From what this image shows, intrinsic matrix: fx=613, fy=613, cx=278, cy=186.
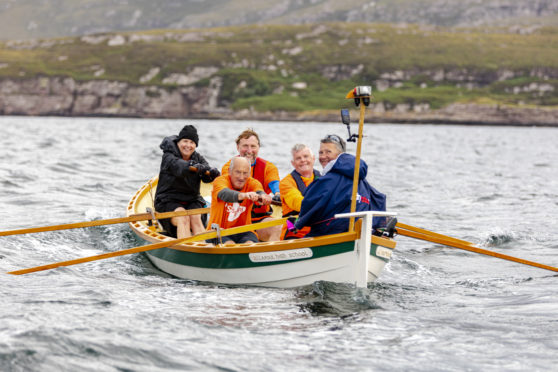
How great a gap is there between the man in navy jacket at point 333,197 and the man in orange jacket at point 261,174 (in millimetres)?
1988

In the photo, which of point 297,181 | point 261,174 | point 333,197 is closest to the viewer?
point 333,197

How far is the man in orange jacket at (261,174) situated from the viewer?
1155cm

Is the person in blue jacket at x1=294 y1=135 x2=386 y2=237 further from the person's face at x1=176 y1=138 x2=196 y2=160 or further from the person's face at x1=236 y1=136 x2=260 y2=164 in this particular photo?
the person's face at x1=176 y1=138 x2=196 y2=160

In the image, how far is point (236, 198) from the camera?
9.99 metres

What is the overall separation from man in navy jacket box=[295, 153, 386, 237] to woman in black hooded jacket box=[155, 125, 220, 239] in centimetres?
307

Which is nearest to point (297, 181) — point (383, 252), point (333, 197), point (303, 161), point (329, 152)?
point (303, 161)

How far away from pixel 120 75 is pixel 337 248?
600 ft

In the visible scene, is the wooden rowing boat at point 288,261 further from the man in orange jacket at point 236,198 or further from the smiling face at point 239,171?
the smiling face at point 239,171

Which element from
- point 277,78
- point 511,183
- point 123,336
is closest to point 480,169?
point 511,183

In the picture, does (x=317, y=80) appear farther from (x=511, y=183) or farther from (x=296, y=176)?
(x=296, y=176)

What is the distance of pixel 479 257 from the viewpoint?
13969mm

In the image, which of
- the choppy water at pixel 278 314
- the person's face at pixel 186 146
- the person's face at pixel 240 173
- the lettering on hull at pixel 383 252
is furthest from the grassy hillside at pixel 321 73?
the lettering on hull at pixel 383 252

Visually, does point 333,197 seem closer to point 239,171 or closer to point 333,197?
point 333,197

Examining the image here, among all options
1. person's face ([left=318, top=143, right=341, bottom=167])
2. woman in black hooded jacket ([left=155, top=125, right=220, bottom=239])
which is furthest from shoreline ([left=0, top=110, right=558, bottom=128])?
person's face ([left=318, top=143, right=341, bottom=167])
